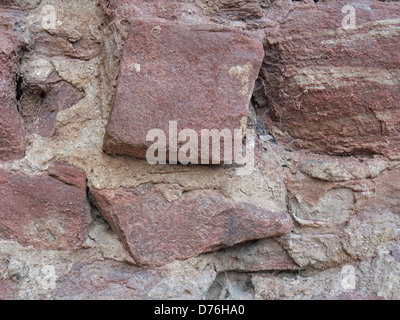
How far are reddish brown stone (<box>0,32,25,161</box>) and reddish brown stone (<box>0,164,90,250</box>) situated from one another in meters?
0.05

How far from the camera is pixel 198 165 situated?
2.94 feet

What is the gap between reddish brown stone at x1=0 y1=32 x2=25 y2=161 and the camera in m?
0.84

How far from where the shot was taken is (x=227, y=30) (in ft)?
2.81

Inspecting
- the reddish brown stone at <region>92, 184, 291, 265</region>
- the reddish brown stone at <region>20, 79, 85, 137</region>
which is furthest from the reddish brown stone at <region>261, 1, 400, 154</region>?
the reddish brown stone at <region>20, 79, 85, 137</region>

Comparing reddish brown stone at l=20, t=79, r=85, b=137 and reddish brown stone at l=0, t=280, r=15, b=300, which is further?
reddish brown stone at l=20, t=79, r=85, b=137

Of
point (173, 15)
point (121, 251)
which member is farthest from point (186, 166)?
point (173, 15)

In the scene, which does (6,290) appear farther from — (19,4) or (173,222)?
(19,4)

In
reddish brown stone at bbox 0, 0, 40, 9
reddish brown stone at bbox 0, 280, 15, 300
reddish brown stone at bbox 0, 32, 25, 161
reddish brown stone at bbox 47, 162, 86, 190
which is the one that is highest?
reddish brown stone at bbox 0, 0, 40, 9

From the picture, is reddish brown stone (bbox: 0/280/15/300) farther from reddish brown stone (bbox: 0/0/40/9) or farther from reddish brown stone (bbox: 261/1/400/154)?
reddish brown stone (bbox: 261/1/400/154)

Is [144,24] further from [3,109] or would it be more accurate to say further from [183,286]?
[183,286]

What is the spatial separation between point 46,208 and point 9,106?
22 centimetres

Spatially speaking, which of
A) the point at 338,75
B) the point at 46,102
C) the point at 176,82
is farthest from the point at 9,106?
the point at 338,75

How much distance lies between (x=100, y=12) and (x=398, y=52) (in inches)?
25.7

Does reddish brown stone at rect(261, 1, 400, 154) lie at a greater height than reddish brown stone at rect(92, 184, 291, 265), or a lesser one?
greater
